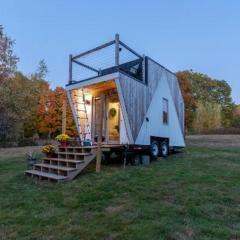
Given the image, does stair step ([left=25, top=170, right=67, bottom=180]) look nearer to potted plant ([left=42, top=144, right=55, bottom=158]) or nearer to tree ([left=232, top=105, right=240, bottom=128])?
potted plant ([left=42, top=144, right=55, bottom=158])

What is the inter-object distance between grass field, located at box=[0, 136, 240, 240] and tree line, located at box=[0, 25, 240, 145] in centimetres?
389

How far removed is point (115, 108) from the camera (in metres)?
10.2

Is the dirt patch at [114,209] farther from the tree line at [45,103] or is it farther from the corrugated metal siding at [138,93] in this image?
the tree line at [45,103]

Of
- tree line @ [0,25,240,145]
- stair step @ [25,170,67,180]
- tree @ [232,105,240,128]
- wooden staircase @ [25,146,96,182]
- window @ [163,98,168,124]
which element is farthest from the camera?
tree @ [232,105,240,128]

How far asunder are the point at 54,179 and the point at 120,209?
2.98 metres

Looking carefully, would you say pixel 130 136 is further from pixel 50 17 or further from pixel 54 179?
→ pixel 50 17

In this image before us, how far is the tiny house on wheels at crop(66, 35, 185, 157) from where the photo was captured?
8.45 meters

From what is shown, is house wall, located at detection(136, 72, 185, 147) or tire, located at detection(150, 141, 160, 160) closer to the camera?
house wall, located at detection(136, 72, 185, 147)

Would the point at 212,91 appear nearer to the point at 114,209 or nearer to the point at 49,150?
the point at 49,150

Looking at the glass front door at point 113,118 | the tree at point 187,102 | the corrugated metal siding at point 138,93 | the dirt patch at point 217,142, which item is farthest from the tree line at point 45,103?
the dirt patch at point 217,142

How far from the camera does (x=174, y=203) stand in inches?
189

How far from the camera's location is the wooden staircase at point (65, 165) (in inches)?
279

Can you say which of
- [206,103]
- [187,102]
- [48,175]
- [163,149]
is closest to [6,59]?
[48,175]

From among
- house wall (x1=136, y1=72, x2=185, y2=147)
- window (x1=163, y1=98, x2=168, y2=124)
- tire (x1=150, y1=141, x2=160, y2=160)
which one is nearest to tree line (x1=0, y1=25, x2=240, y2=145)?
house wall (x1=136, y1=72, x2=185, y2=147)
